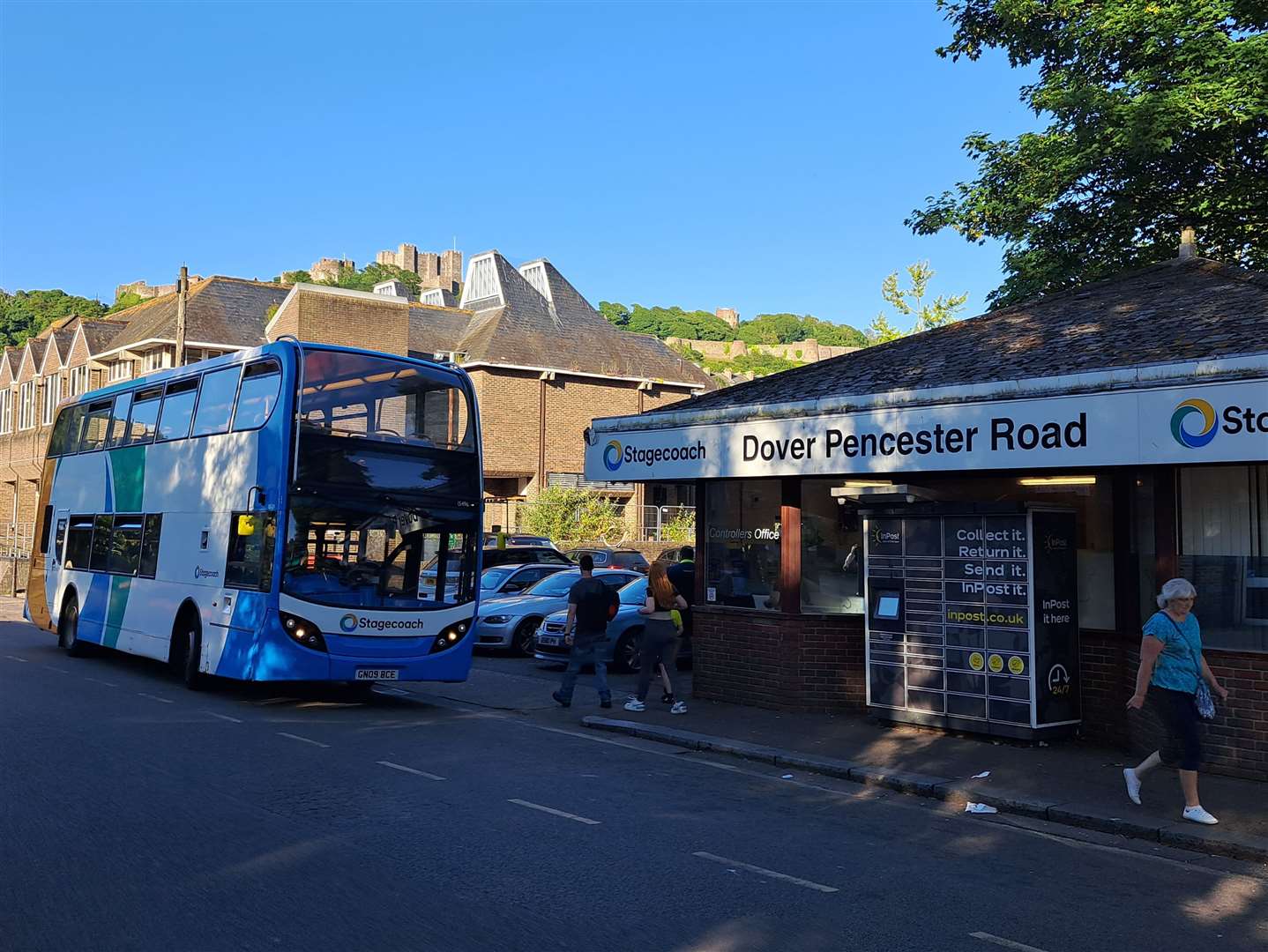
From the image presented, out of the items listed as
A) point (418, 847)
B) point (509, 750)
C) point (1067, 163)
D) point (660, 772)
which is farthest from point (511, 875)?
point (1067, 163)

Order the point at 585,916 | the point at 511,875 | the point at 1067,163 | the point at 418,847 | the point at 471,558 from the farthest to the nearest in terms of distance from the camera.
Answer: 1. the point at 1067,163
2. the point at 471,558
3. the point at 418,847
4. the point at 511,875
5. the point at 585,916

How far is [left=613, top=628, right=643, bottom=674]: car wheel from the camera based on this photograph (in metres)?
17.8

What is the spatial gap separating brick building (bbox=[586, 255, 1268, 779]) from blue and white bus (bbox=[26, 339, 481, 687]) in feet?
8.07

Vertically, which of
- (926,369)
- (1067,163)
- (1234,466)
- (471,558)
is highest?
(1067,163)

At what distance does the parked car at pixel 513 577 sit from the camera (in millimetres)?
22297

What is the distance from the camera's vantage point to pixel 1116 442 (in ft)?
32.9

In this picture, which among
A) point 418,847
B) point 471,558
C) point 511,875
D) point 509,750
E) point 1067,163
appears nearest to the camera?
point 511,875

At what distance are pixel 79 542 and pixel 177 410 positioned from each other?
16.0 feet

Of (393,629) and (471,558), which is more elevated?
(471,558)

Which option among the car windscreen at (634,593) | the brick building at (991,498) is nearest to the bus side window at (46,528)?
the car windscreen at (634,593)

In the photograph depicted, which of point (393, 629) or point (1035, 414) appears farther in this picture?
point (393, 629)

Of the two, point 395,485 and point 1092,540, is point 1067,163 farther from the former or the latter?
point 395,485

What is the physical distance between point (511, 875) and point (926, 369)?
323 inches

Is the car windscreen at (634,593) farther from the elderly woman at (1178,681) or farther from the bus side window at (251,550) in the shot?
the elderly woman at (1178,681)
